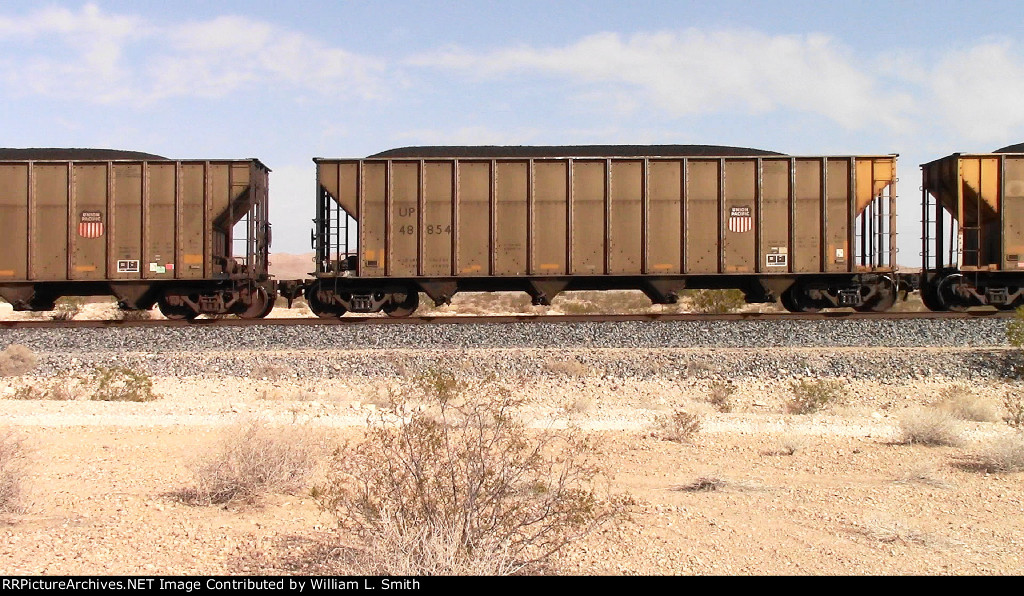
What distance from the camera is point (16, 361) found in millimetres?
12805

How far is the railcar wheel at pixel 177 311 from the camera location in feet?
58.9

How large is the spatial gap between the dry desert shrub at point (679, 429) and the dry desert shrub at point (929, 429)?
2146 millimetres

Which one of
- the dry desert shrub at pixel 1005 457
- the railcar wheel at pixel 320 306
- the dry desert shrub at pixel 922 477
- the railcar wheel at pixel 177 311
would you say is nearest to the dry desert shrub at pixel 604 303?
the railcar wheel at pixel 320 306

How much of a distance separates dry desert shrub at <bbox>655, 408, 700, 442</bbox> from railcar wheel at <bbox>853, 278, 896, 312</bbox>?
10.7m

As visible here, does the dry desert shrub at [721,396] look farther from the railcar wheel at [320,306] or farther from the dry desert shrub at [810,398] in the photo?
the railcar wheel at [320,306]

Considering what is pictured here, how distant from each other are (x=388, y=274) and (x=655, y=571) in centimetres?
1335

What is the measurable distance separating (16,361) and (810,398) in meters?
11.8

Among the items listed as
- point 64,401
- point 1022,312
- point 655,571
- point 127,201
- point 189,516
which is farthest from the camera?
point 127,201

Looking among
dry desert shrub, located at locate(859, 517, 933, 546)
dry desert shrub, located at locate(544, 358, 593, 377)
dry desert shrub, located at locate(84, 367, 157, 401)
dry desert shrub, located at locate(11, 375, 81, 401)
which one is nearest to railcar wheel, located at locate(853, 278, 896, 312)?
dry desert shrub, located at locate(544, 358, 593, 377)

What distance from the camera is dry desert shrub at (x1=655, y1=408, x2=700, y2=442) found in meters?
8.68

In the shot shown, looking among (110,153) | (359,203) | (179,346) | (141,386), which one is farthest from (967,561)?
(110,153)

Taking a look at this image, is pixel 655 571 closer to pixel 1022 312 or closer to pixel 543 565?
pixel 543 565

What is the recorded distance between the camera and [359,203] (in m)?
17.5

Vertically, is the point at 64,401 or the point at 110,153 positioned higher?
the point at 110,153
